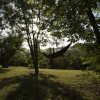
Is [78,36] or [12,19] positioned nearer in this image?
[78,36]

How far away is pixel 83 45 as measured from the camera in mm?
9586

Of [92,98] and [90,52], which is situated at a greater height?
[90,52]

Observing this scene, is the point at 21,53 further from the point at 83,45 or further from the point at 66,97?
the point at 83,45

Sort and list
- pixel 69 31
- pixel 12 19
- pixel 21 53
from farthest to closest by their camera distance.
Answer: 1. pixel 21 53
2. pixel 12 19
3. pixel 69 31

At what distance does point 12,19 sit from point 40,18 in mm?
2393

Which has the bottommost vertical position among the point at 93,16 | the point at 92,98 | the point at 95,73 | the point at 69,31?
the point at 92,98

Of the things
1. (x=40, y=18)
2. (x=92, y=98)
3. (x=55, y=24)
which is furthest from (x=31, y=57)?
(x=55, y=24)

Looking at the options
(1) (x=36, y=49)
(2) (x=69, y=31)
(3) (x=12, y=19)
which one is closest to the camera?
(2) (x=69, y=31)

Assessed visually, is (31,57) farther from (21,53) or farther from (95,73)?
(95,73)

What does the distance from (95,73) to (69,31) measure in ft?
6.09

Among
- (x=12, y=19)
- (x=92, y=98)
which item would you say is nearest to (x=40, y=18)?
(x=12, y=19)

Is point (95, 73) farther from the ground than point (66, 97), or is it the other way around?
point (95, 73)

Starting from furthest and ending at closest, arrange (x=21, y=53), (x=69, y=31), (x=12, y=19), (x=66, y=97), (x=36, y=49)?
(x=21, y=53) → (x=36, y=49) → (x=12, y=19) → (x=66, y=97) → (x=69, y=31)

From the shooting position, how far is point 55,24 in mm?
9891
